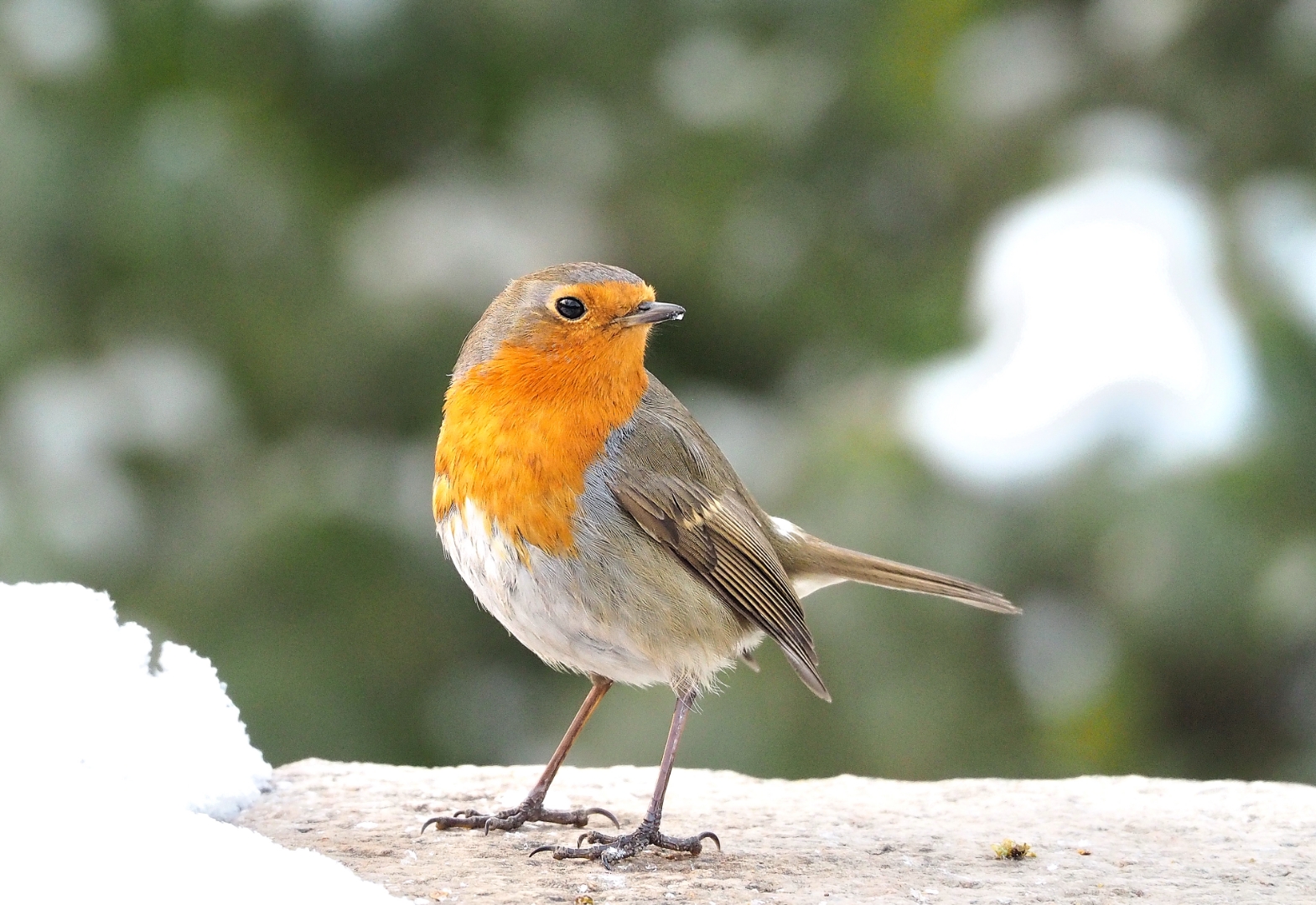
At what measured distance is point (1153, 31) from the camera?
5.14 m

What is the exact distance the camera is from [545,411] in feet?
9.83

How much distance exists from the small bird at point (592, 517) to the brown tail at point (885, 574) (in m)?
0.36

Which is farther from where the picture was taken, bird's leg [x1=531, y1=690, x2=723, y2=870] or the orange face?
the orange face

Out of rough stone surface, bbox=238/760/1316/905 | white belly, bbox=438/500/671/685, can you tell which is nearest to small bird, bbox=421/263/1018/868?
white belly, bbox=438/500/671/685

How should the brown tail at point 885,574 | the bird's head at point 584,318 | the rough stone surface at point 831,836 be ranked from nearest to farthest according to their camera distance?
the rough stone surface at point 831,836
the bird's head at point 584,318
the brown tail at point 885,574

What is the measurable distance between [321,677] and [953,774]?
73.2 inches

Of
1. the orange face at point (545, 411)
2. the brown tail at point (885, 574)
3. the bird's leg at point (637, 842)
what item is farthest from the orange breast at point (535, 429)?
the brown tail at point (885, 574)

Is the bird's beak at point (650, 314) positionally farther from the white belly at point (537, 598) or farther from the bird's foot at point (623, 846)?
the bird's foot at point (623, 846)

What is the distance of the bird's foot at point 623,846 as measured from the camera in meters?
2.79

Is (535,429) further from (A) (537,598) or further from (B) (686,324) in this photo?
(B) (686,324)

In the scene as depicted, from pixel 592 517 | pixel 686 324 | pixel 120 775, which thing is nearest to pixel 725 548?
pixel 592 517

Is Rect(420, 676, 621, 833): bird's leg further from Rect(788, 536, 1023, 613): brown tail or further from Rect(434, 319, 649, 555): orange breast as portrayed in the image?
Rect(788, 536, 1023, 613): brown tail

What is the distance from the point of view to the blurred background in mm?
4156

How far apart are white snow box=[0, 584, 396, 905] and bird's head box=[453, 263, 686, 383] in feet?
2.91
